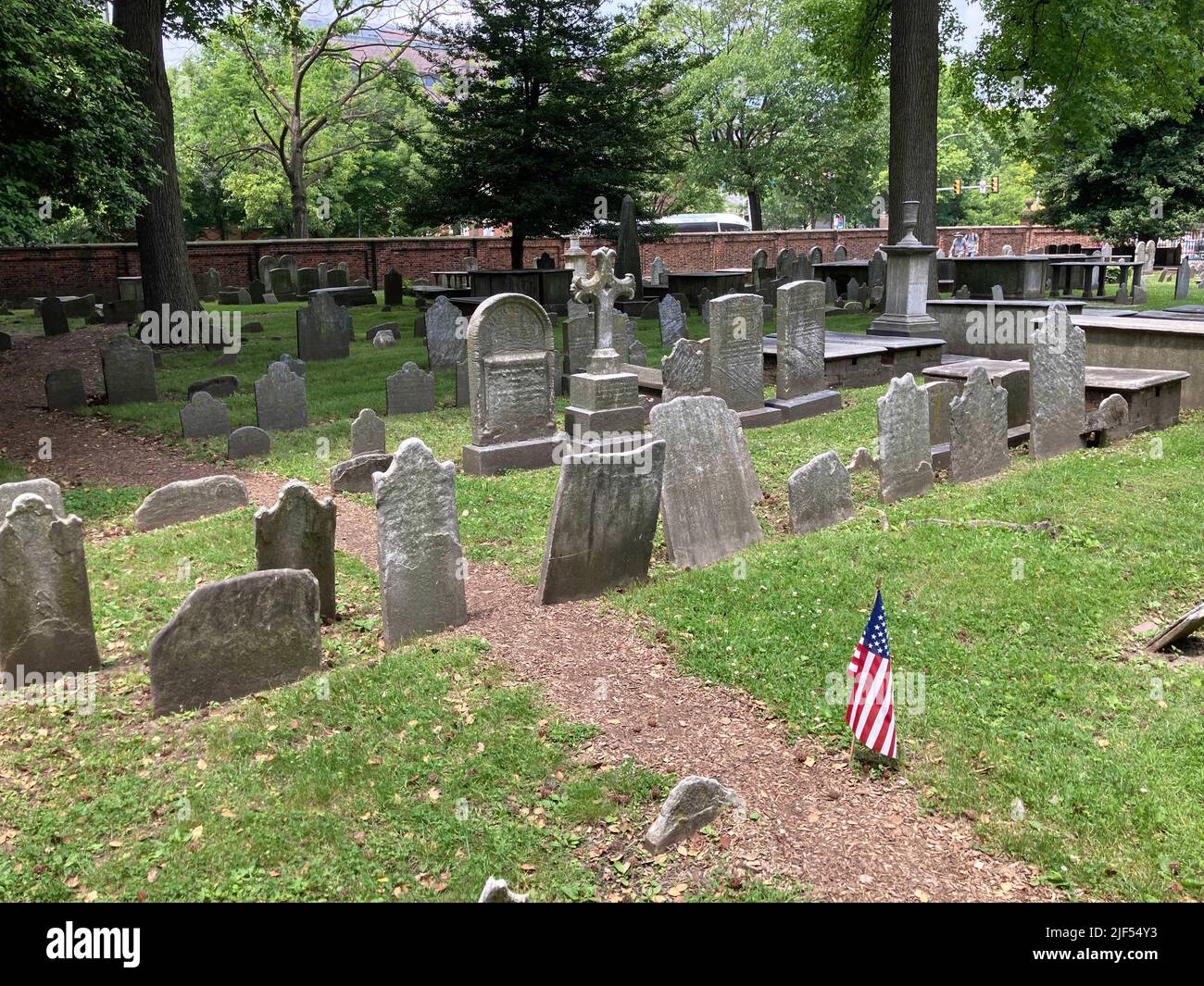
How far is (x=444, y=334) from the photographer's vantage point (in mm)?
17469

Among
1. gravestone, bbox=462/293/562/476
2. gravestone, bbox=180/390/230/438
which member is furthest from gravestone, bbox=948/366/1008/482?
gravestone, bbox=180/390/230/438

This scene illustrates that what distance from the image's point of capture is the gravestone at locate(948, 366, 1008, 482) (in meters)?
10.0

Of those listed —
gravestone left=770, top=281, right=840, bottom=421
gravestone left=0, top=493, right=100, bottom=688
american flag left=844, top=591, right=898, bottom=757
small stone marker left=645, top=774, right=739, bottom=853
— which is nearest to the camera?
small stone marker left=645, top=774, right=739, bottom=853

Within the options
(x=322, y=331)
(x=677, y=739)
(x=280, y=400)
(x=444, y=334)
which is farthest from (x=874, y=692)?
(x=322, y=331)

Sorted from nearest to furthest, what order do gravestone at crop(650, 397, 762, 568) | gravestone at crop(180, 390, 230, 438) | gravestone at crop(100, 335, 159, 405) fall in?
1. gravestone at crop(650, 397, 762, 568)
2. gravestone at crop(180, 390, 230, 438)
3. gravestone at crop(100, 335, 159, 405)

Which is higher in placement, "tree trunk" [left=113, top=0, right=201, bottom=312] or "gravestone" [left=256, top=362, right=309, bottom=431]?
"tree trunk" [left=113, top=0, right=201, bottom=312]

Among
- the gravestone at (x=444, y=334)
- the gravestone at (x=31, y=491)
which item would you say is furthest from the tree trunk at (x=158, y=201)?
the gravestone at (x=31, y=491)

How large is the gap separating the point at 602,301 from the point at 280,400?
4.35 meters

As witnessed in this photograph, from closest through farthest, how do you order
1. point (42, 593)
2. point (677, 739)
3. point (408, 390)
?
point (677, 739), point (42, 593), point (408, 390)

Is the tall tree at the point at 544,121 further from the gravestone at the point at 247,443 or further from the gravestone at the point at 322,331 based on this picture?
the gravestone at the point at 247,443

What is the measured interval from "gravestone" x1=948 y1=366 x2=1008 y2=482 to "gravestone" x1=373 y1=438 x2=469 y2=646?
17.9 ft

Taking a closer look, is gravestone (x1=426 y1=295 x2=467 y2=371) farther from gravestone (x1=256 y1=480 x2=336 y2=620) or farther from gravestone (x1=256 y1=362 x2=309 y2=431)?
gravestone (x1=256 y1=480 x2=336 y2=620)

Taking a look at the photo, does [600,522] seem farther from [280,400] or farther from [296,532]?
[280,400]

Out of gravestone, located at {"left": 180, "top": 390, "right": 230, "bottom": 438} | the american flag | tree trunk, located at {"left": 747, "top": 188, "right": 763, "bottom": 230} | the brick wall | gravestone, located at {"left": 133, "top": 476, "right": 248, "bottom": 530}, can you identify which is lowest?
the american flag
